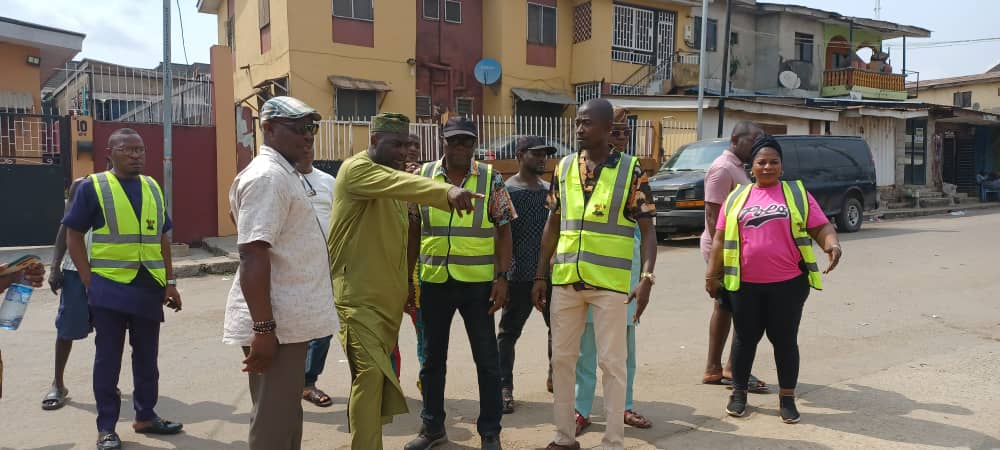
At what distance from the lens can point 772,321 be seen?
14.1 ft

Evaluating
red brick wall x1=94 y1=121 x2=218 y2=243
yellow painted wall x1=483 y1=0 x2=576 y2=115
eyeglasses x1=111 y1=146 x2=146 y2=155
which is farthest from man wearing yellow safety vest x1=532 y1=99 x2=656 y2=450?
yellow painted wall x1=483 y1=0 x2=576 y2=115

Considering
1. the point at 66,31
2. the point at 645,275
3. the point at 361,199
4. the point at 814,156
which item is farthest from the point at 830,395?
the point at 66,31

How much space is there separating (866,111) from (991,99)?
1650 centimetres

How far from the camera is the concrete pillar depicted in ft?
42.8

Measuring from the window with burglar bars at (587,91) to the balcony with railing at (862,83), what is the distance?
12.5m

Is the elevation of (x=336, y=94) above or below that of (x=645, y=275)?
above

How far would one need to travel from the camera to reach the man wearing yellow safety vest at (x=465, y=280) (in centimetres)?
387

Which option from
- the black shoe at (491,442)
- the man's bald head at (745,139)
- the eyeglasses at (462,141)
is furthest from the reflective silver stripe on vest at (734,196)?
the black shoe at (491,442)

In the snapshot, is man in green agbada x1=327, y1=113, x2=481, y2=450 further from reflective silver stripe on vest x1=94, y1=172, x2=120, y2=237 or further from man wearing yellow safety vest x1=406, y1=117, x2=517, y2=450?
reflective silver stripe on vest x1=94, y1=172, x2=120, y2=237

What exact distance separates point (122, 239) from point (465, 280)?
6.47 ft

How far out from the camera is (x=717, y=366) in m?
5.09

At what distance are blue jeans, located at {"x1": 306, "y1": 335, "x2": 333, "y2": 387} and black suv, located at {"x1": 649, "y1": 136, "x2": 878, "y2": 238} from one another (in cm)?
834

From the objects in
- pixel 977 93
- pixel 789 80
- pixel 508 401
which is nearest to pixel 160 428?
pixel 508 401

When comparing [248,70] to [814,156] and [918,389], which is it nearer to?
[814,156]
